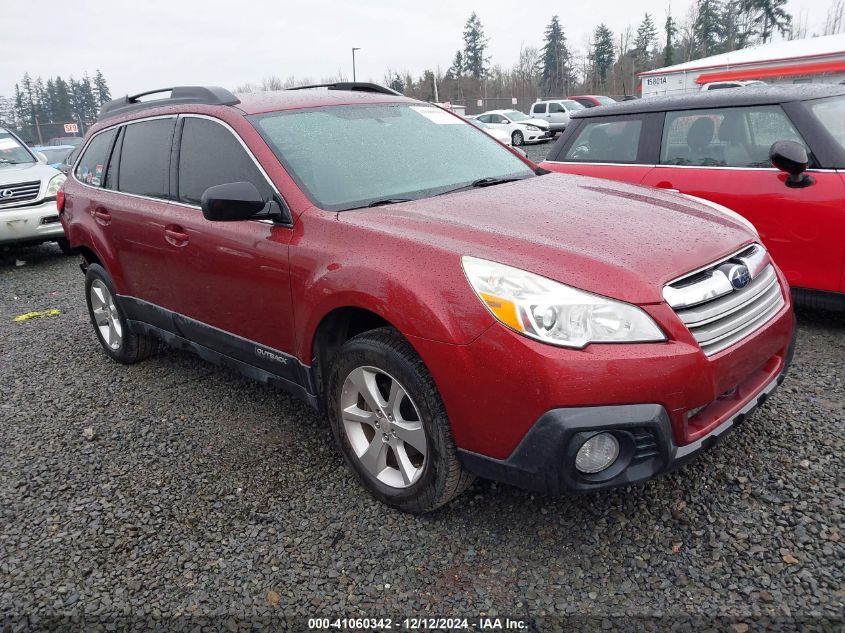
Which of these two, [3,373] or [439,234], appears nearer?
[439,234]

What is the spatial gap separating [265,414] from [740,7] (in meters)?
73.3

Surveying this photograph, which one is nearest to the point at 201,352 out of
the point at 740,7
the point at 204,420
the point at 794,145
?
the point at 204,420

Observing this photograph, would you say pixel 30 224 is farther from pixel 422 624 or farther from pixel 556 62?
pixel 556 62

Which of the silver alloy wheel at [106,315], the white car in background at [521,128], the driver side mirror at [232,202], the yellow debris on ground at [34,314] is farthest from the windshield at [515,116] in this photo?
the driver side mirror at [232,202]

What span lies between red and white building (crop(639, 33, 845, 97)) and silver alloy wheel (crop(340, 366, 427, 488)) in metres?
25.4

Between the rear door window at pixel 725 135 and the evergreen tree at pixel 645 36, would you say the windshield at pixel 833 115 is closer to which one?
the rear door window at pixel 725 135

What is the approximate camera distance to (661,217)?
266 cm

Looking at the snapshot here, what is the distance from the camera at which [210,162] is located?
10.8 ft

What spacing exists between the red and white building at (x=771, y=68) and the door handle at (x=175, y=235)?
24.9 meters

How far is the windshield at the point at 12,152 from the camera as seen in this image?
9.30 meters

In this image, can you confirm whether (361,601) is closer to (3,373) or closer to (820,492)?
(820,492)

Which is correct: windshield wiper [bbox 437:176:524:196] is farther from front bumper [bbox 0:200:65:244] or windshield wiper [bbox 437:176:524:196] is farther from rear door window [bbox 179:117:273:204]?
front bumper [bbox 0:200:65:244]

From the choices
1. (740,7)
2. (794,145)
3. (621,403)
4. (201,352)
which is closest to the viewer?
(621,403)

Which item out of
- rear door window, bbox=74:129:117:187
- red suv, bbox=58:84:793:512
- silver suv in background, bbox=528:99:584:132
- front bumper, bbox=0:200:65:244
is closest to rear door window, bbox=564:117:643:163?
red suv, bbox=58:84:793:512
